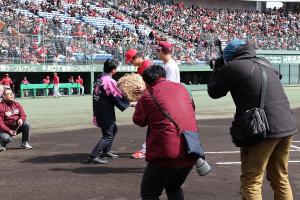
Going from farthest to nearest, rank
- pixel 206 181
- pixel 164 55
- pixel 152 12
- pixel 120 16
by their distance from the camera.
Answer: pixel 152 12, pixel 120 16, pixel 164 55, pixel 206 181

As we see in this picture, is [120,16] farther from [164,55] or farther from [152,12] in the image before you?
[164,55]

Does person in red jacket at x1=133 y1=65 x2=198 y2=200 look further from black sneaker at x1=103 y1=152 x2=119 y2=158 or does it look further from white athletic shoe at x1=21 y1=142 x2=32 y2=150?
white athletic shoe at x1=21 y1=142 x2=32 y2=150

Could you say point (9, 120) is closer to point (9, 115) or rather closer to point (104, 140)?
point (9, 115)

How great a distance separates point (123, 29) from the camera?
3969cm

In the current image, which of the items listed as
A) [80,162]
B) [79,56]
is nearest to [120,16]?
[79,56]

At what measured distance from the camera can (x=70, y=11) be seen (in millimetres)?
38750

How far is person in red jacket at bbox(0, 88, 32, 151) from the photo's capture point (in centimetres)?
999

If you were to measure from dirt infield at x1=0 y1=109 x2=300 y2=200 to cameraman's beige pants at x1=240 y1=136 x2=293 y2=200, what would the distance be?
1507mm

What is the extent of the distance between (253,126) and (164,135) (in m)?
0.76

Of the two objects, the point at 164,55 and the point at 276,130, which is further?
the point at 164,55

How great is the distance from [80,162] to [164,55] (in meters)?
2.37

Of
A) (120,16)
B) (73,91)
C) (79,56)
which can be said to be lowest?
(73,91)

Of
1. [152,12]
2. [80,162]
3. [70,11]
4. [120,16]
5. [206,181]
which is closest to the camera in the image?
[206,181]

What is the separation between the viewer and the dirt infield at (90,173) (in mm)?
6500
